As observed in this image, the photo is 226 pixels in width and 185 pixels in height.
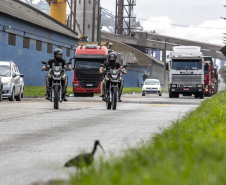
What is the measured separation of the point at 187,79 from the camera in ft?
120

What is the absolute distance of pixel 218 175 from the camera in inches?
129

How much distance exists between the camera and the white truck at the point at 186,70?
3583 centimetres

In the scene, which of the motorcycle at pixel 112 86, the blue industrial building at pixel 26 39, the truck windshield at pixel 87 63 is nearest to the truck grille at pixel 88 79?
the truck windshield at pixel 87 63

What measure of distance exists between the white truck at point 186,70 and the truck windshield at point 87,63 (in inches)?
212

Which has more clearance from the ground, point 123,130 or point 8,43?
point 8,43

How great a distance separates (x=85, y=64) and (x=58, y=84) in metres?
16.9

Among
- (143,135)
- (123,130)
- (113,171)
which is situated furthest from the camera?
(123,130)

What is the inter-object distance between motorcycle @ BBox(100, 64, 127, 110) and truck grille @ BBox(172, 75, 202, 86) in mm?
18891

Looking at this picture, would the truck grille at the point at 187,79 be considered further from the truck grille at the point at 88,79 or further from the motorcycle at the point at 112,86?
the motorcycle at the point at 112,86

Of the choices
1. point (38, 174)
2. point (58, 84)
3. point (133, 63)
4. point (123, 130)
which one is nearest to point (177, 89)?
point (58, 84)

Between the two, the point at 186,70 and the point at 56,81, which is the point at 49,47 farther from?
the point at 56,81

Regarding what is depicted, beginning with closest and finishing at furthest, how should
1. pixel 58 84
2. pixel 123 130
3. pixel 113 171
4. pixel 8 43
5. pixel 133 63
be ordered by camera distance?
pixel 113 171
pixel 123 130
pixel 58 84
pixel 8 43
pixel 133 63

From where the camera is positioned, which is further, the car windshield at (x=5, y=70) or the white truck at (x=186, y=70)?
the white truck at (x=186, y=70)

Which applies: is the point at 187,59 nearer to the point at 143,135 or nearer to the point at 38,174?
the point at 143,135
